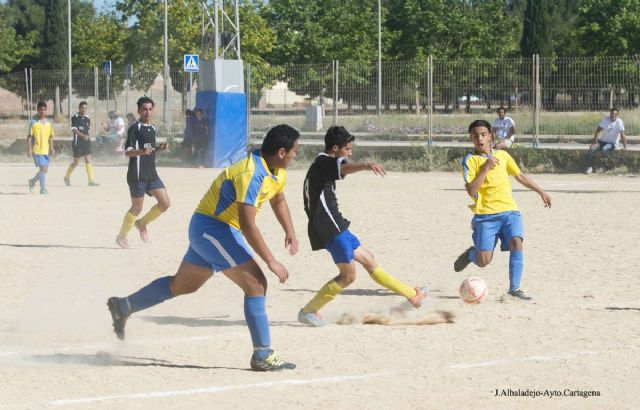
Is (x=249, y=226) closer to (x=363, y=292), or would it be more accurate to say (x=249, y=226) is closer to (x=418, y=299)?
(x=418, y=299)

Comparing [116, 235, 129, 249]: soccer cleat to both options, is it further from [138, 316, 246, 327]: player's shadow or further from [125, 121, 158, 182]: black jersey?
[138, 316, 246, 327]: player's shadow

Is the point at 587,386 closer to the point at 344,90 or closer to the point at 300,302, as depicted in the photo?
the point at 300,302

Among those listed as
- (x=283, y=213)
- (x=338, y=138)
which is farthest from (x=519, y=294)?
(x=283, y=213)

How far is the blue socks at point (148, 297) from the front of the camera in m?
7.48

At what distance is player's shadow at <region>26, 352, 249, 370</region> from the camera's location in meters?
7.22

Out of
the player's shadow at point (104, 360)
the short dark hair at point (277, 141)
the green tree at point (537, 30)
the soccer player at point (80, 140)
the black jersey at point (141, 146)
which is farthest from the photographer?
the green tree at point (537, 30)

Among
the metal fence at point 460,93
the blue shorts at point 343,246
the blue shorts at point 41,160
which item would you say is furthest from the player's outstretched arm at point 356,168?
the metal fence at point 460,93

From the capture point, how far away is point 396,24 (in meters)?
63.6

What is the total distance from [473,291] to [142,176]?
18.9 feet

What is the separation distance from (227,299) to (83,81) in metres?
28.4

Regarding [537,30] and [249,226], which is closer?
[249,226]

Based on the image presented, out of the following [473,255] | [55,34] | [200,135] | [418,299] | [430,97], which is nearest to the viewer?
[418,299]

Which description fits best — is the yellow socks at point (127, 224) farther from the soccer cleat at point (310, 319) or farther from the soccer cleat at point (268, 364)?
the soccer cleat at point (268, 364)

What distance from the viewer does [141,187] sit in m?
Answer: 13.6
